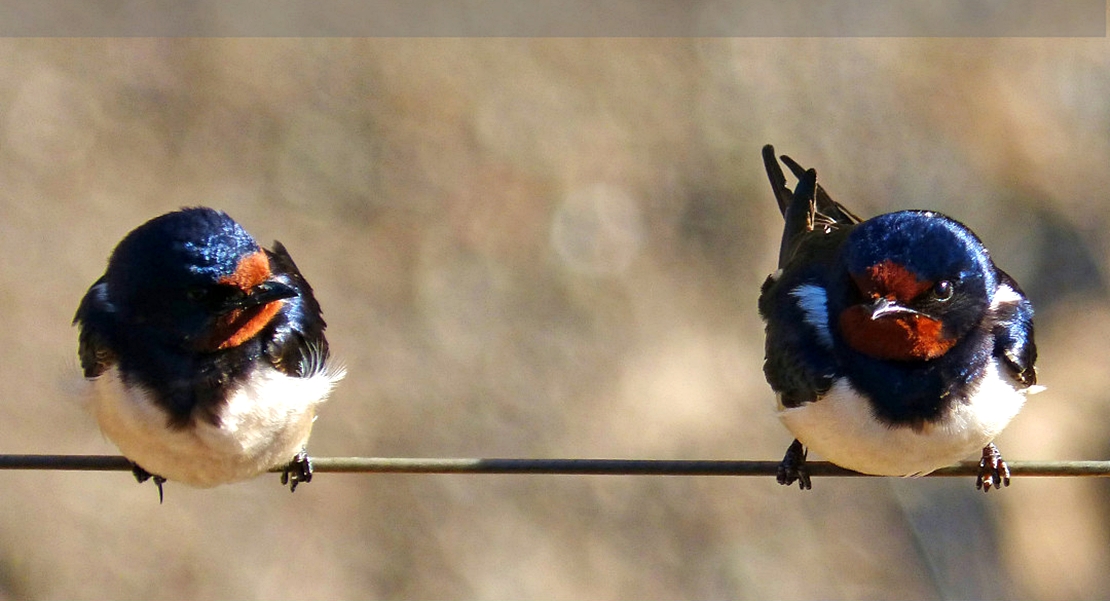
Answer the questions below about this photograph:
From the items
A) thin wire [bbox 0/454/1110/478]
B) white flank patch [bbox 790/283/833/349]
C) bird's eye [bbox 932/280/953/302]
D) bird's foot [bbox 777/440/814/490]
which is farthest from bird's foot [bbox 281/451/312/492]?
bird's eye [bbox 932/280/953/302]

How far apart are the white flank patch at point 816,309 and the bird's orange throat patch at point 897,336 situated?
0.29 feet

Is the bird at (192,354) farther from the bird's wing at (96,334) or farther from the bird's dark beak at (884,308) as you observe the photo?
the bird's dark beak at (884,308)

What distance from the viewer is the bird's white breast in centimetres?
309

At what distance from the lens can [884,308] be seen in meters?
2.98

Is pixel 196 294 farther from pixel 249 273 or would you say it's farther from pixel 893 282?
pixel 893 282

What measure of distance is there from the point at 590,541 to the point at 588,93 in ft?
8.91

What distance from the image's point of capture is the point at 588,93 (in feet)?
→ 25.3

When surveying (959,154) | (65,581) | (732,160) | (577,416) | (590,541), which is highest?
(959,154)

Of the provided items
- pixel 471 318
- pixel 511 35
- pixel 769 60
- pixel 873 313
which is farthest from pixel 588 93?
pixel 873 313

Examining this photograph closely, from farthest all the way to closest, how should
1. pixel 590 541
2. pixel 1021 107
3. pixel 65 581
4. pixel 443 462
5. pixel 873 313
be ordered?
pixel 1021 107 < pixel 590 541 < pixel 65 581 < pixel 873 313 < pixel 443 462

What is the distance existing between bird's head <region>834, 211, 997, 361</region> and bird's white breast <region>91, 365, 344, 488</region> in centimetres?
134

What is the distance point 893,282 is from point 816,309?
0.97ft

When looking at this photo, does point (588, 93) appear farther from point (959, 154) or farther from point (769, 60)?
point (959, 154)

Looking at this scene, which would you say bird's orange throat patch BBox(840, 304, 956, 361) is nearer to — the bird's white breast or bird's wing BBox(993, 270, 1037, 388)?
bird's wing BBox(993, 270, 1037, 388)
